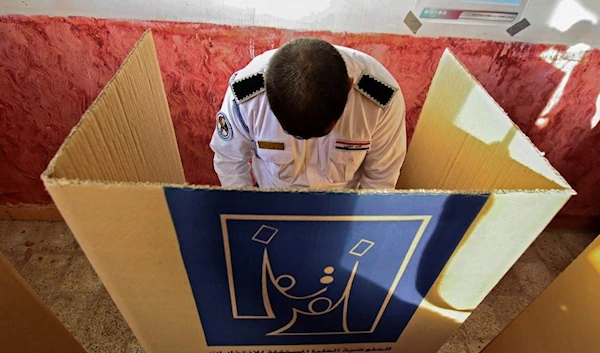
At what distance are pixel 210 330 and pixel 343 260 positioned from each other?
13.0 inches

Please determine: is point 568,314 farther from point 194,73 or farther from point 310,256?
point 194,73

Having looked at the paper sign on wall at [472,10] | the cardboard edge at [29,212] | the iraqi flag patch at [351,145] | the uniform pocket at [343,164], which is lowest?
the uniform pocket at [343,164]

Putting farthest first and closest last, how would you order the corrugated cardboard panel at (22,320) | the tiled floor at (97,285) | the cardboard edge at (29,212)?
the cardboard edge at (29,212) → the tiled floor at (97,285) → the corrugated cardboard panel at (22,320)

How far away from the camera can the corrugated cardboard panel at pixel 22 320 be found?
0.59 metres

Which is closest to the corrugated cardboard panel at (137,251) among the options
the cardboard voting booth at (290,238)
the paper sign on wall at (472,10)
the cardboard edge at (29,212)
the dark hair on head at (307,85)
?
the cardboard voting booth at (290,238)

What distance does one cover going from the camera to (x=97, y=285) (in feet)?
4.89

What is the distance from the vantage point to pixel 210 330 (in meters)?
0.75

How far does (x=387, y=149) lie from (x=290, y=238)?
0.52 metres

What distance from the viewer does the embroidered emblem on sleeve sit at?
0.96 meters

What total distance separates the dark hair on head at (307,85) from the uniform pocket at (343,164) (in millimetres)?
278

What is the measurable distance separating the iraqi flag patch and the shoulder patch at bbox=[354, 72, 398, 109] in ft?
0.35

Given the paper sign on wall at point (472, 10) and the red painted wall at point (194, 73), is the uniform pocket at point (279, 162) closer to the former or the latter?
the red painted wall at point (194, 73)

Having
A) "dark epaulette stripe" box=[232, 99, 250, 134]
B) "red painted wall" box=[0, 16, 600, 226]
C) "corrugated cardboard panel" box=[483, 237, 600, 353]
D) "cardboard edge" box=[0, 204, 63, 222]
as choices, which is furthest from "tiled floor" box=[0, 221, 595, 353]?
"dark epaulette stripe" box=[232, 99, 250, 134]

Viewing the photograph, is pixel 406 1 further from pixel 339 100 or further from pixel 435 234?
pixel 435 234
